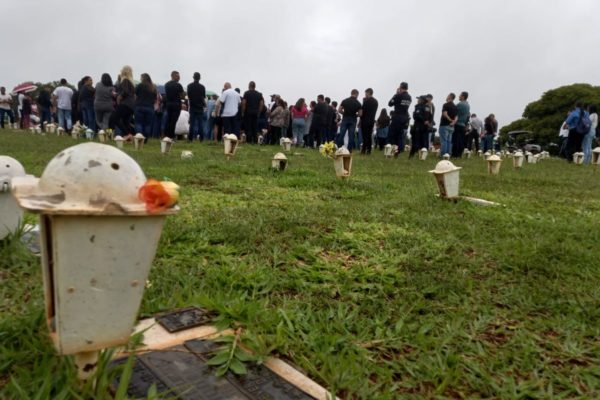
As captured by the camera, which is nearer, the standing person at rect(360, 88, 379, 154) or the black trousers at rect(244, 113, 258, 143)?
the standing person at rect(360, 88, 379, 154)

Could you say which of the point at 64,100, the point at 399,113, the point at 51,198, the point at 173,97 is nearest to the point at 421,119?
the point at 399,113

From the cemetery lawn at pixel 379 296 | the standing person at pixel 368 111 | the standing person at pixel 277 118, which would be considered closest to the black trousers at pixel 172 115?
the standing person at pixel 277 118

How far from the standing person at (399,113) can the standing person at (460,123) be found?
1.69 m

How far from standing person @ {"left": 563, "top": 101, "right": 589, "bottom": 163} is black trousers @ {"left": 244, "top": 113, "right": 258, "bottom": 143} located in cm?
921

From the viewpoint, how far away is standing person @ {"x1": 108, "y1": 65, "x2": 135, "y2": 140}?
31.9ft

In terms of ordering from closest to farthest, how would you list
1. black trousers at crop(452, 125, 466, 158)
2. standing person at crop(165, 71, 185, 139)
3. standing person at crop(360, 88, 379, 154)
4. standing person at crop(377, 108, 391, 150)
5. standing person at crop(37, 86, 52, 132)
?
standing person at crop(165, 71, 185, 139) < standing person at crop(360, 88, 379, 154) < black trousers at crop(452, 125, 466, 158) < standing person at crop(377, 108, 391, 150) < standing person at crop(37, 86, 52, 132)

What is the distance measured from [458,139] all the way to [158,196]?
Answer: 13593 mm

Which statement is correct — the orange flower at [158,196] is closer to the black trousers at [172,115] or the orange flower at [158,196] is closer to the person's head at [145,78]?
the person's head at [145,78]

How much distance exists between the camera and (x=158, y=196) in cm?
123

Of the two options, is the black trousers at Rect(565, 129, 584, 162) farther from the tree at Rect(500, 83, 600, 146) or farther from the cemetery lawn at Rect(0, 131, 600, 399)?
the tree at Rect(500, 83, 600, 146)

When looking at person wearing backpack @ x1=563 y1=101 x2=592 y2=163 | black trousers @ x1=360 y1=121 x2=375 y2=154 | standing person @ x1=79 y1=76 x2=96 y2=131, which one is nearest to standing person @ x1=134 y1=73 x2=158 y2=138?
standing person @ x1=79 y1=76 x2=96 y2=131

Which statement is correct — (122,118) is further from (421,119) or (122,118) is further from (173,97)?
(421,119)

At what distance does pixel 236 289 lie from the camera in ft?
7.84

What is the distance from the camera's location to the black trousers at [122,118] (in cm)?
995
